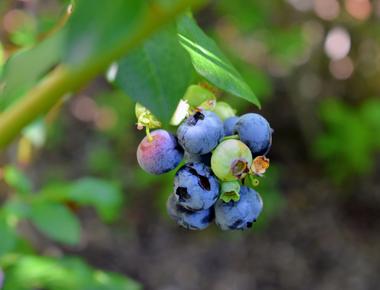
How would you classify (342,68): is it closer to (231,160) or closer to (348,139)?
(348,139)

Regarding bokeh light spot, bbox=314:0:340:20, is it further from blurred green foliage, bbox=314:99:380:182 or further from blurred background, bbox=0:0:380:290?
blurred green foliage, bbox=314:99:380:182

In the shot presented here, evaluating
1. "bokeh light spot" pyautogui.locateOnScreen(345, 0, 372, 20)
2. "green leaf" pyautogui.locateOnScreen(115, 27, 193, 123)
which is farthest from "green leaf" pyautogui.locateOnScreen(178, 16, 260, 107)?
"bokeh light spot" pyautogui.locateOnScreen(345, 0, 372, 20)

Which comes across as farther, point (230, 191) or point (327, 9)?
point (327, 9)

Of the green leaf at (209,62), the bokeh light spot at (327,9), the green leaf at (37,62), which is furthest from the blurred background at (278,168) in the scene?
the green leaf at (37,62)

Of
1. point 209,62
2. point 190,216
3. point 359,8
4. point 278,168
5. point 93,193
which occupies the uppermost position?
point 209,62

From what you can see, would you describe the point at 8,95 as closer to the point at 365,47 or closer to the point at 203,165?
the point at 203,165

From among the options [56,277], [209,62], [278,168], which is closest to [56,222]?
[56,277]

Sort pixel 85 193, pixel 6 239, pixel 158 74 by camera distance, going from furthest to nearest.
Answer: pixel 85 193 < pixel 6 239 < pixel 158 74
